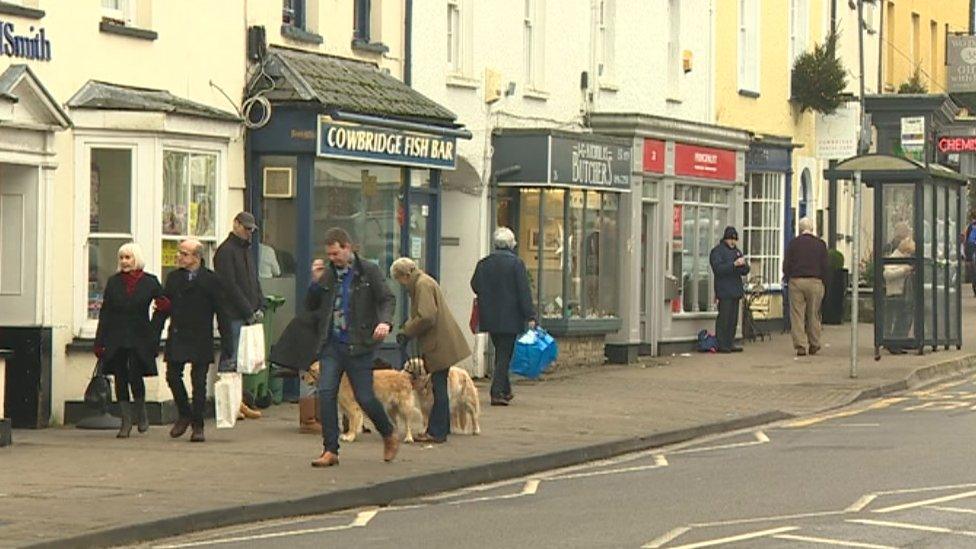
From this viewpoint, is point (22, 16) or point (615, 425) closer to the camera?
point (22, 16)

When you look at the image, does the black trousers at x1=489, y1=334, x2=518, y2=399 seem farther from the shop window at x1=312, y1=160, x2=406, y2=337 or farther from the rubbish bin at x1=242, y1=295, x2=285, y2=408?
the rubbish bin at x1=242, y1=295, x2=285, y2=408

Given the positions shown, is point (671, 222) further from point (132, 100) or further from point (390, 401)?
point (390, 401)

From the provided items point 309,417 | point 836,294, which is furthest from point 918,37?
point 309,417

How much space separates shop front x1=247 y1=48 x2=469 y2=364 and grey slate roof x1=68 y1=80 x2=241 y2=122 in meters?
1.43

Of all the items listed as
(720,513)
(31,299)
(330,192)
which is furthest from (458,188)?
(720,513)

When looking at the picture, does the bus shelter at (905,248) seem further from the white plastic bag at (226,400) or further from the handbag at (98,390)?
the handbag at (98,390)

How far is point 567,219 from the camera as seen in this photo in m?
33.0

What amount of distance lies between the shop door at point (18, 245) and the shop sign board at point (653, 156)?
48.0 ft

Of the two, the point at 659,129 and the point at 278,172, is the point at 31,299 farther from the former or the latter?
the point at 659,129

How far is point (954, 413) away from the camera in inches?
1004

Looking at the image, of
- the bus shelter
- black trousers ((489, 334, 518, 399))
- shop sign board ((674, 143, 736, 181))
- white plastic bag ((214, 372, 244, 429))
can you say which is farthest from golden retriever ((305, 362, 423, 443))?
shop sign board ((674, 143, 736, 181))

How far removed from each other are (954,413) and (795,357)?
10539 millimetres

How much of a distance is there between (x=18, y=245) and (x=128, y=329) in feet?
5.69

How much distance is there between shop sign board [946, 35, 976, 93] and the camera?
59.4 metres
